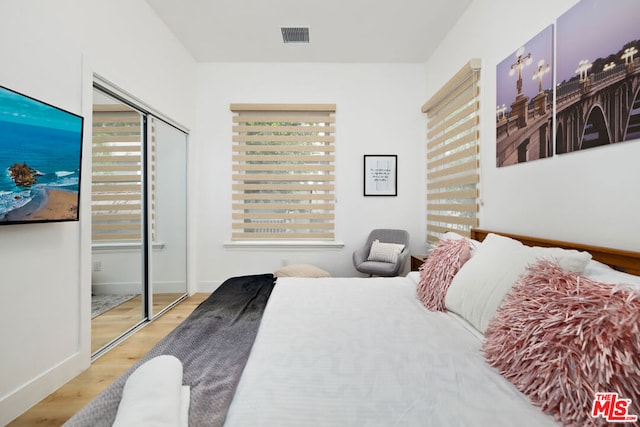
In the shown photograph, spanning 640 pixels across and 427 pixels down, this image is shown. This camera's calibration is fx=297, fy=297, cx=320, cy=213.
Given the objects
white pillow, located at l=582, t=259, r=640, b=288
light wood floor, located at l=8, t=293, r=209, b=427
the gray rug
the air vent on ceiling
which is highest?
the air vent on ceiling

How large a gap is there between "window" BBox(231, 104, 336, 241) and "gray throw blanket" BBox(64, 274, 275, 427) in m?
2.01

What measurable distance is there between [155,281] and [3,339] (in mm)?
1470

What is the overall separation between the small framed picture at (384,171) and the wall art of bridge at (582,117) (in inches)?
69.4

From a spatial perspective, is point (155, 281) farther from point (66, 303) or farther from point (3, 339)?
point (3, 339)

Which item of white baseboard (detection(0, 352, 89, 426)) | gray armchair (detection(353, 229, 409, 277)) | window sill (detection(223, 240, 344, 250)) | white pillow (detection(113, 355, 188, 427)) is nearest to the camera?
white pillow (detection(113, 355, 188, 427))

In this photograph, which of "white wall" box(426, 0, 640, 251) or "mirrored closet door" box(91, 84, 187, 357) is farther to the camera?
"mirrored closet door" box(91, 84, 187, 357)

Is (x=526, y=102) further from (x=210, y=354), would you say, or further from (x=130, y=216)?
(x=130, y=216)

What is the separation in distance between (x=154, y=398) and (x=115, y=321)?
2245 millimetres

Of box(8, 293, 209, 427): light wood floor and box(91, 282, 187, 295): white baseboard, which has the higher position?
box(91, 282, 187, 295): white baseboard

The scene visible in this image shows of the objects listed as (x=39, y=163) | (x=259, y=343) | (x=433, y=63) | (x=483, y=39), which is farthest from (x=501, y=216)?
(x=39, y=163)

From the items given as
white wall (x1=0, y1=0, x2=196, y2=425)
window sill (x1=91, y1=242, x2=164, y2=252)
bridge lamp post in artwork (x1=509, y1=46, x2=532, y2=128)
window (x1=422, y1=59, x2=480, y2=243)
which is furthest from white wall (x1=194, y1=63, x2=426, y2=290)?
bridge lamp post in artwork (x1=509, y1=46, x2=532, y2=128)

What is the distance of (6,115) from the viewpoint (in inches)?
55.3

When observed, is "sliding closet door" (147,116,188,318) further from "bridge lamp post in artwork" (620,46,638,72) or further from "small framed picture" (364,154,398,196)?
"bridge lamp post in artwork" (620,46,638,72)
